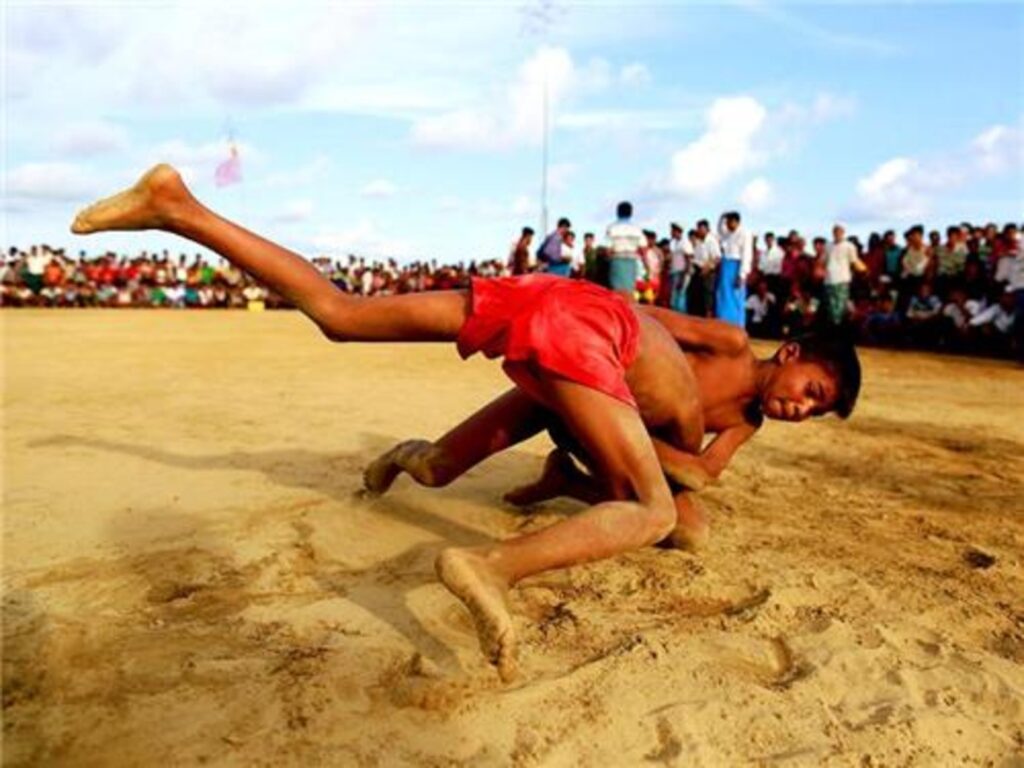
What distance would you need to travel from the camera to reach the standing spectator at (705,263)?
12492 mm

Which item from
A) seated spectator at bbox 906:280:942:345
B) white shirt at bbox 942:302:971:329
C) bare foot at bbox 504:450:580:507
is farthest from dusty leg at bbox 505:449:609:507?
seated spectator at bbox 906:280:942:345

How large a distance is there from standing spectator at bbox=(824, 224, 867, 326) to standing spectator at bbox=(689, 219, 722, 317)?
1.55 metres

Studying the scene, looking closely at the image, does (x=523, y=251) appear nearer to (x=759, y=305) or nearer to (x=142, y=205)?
(x=759, y=305)

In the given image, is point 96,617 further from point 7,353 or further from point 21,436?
point 7,353

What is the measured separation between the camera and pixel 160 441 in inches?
194

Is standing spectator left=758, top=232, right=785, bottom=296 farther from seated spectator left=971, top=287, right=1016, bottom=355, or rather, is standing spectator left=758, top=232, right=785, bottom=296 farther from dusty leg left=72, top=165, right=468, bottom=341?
dusty leg left=72, top=165, right=468, bottom=341

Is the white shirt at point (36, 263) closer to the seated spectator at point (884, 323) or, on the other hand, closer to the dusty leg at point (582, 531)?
the seated spectator at point (884, 323)

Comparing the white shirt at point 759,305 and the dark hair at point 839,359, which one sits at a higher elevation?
the dark hair at point 839,359

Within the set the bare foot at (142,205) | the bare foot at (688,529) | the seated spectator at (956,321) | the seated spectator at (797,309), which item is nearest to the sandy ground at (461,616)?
the bare foot at (688,529)

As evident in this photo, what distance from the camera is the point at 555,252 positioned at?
41.5 ft

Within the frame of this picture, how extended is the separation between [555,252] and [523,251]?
997 mm

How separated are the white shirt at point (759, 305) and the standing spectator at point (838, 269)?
198 cm

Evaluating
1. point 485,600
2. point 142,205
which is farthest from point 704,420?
point 142,205

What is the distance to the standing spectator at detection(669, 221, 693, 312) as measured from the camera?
13.8 metres
